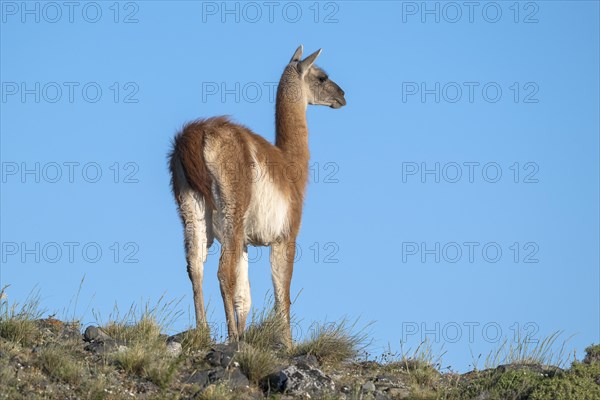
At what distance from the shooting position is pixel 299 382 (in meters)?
9.10

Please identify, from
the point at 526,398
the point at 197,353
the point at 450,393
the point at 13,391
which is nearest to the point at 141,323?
the point at 197,353

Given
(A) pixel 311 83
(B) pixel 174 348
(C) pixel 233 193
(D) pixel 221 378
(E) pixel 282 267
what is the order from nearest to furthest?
1. (D) pixel 221 378
2. (B) pixel 174 348
3. (C) pixel 233 193
4. (E) pixel 282 267
5. (A) pixel 311 83

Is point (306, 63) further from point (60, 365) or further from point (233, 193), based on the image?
point (60, 365)

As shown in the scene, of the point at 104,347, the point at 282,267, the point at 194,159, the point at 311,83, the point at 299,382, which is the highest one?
the point at 311,83

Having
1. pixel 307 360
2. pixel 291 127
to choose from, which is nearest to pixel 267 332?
pixel 307 360

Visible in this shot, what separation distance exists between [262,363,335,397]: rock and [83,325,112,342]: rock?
1.87 metres

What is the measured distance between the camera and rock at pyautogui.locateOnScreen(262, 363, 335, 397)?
9047 millimetres

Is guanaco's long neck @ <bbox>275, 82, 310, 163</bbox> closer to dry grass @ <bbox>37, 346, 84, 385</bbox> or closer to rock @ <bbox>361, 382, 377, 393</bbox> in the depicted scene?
rock @ <bbox>361, 382, 377, 393</bbox>

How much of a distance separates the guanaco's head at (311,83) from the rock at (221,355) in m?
4.83

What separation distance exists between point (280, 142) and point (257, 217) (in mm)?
1755

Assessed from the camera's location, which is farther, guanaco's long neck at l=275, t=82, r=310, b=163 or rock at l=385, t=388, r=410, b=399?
guanaco's long neck at l=275, t=82, r=310, b=163

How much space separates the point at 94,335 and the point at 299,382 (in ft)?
7.66

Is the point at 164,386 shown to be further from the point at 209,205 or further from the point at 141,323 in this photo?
the point at 209,205

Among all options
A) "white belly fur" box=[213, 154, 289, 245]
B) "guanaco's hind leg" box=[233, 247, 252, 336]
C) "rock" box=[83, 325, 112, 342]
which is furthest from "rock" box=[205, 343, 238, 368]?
"white belly fur" box=[213, 154, 289, 245]
